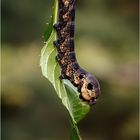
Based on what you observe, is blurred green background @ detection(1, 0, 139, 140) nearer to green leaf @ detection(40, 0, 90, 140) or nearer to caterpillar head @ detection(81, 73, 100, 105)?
caterpillar head @ detection(81, 73, 100, 105)

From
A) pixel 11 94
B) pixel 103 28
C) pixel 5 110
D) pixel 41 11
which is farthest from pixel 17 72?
pixel 103 28

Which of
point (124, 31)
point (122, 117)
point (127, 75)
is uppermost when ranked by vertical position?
point (124, 31)

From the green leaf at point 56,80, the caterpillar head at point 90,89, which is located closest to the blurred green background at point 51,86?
the caterpillar head at point 90,89

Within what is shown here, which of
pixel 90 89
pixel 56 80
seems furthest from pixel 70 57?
pixel 56 80

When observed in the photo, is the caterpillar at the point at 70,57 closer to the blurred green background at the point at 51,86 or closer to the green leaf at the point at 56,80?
the green leaf at the point at 56,80

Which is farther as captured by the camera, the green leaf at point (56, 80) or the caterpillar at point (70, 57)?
the caterpillar at point (70, 57)

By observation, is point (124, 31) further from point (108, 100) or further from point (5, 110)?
point (5, 110)

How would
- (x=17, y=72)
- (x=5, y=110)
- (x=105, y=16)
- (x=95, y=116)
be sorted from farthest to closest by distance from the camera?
(x=105, y=16), (x=95, y=116), (x=5, y=110), (x=17, y=72)
